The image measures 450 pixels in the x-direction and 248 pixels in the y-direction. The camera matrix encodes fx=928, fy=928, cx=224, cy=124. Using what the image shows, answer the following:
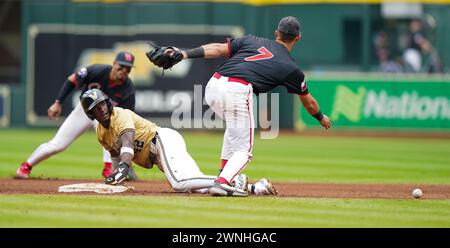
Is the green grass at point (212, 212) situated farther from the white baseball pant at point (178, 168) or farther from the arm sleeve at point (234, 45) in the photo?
the arm sleeve at point (234, 45)

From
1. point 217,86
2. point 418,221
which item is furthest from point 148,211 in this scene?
point 418,221

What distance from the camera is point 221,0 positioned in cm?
2161

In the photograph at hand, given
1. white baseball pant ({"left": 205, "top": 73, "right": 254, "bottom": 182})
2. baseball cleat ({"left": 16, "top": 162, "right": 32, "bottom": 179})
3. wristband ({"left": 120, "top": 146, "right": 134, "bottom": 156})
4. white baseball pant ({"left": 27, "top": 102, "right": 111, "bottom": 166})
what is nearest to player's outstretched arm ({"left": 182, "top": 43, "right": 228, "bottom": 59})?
white baseball pant ({"left": 205, "top": 73, "right": 254, "bottom": 182})

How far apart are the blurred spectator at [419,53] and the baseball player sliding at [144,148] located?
44.0ft

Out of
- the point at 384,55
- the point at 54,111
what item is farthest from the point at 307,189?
the point at 384,55

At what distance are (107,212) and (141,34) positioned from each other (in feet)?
46.7

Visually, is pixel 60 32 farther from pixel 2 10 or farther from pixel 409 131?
pixel 409 131

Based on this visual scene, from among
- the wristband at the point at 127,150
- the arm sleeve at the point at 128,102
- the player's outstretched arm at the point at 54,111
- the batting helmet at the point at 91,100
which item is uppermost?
the batting helmet at the point at 91,100

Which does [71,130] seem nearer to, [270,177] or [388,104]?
[270,177]

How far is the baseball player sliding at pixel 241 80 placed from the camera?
869 cm

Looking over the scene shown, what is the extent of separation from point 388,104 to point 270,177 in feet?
30.1

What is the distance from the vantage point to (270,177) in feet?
40.2

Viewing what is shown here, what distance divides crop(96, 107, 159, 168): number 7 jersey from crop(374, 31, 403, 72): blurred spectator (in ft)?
43.9

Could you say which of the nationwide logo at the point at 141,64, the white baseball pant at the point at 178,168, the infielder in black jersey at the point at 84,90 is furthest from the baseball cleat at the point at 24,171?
the nationwide logo at the point at 141,64
